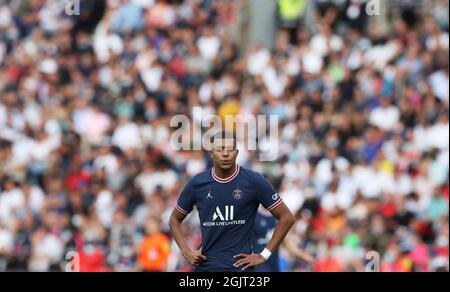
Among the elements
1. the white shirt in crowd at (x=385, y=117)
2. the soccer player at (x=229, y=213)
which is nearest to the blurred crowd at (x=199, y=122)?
the white shirt in crowd at (x=385, y=117)

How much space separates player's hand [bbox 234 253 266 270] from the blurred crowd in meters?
6.41

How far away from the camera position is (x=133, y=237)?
60.0 ft

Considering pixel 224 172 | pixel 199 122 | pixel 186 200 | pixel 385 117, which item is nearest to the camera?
pixel 224 172

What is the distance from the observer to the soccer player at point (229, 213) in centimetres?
980

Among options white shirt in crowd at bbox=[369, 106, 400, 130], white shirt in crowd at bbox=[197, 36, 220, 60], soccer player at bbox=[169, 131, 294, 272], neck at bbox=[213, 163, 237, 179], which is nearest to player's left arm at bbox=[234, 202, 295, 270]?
soccer player at bbox=[169, 131, 294, 272]

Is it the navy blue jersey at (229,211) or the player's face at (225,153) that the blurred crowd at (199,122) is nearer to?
the navy blue jersey at (229,211)

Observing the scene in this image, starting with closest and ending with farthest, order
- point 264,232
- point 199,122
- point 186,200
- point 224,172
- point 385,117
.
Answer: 1. point 224,172
2. point 186,200
3. point 264,232
4. point 385,117
5. point 199,122

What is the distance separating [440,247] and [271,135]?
3956mm

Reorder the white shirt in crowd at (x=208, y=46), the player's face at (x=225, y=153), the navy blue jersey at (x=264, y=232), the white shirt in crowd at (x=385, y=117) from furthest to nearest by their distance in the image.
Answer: the white shirt in crowd at (x=208, y=46)
the white shirt in crowd at (x=385, y=117)
the navy blue jersey at (x=264, y=232)
the player's face at (x=225, y=153)

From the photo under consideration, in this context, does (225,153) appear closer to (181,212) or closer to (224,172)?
(224,172)

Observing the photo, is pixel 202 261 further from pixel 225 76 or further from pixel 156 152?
pixel 225 76

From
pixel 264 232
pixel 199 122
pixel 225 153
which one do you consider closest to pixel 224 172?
pixel 225 153

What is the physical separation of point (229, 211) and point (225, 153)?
0.45 m

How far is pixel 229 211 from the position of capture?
9.84 metres
